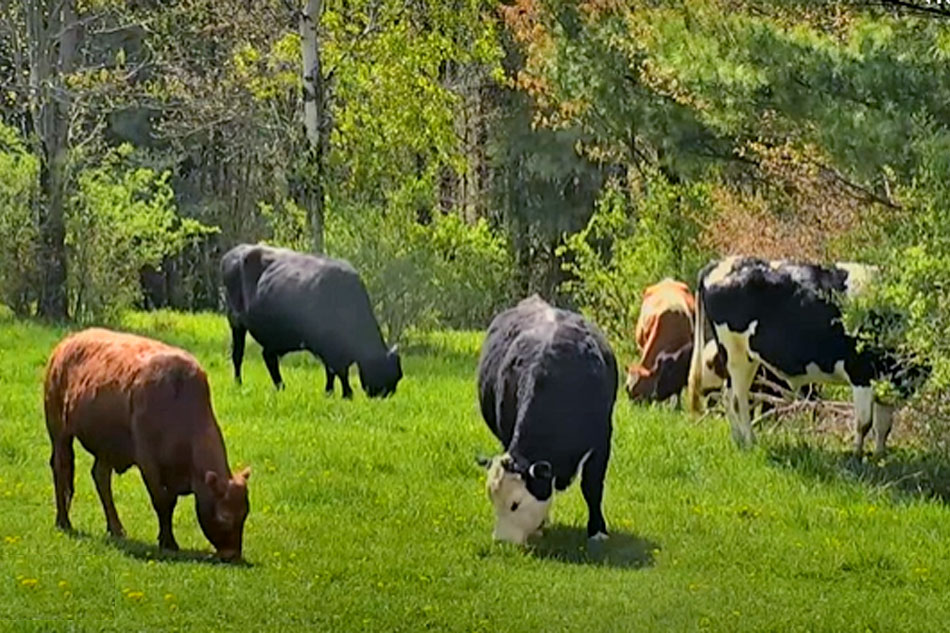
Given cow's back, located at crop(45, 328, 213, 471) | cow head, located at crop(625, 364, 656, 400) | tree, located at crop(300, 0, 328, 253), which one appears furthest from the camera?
tree, located at crop(300, 0, 328, 253)

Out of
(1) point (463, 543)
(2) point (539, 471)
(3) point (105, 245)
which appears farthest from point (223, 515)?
(3) point (105, 245)

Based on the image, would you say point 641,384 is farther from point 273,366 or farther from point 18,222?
point 18,222

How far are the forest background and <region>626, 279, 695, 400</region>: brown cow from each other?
50.4 inches

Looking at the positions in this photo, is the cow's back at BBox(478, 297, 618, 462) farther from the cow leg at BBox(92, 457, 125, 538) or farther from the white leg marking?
the white leg marking

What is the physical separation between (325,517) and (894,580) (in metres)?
3.84

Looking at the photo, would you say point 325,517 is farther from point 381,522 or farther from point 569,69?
point 569,69

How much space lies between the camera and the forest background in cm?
1281

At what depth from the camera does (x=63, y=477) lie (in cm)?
1130

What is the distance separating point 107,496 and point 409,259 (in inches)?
518

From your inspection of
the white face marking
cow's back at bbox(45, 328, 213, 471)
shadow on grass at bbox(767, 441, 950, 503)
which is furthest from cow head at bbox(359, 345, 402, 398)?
cow's back at bbox(45, 328, 213, 471)

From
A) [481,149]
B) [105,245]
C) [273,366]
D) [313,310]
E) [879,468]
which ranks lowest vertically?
[273,366]

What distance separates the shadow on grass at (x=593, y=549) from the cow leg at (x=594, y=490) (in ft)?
0.28

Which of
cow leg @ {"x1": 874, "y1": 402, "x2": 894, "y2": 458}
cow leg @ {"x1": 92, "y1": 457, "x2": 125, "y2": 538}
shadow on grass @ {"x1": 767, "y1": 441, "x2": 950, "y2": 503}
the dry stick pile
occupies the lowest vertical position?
the dry stick pile

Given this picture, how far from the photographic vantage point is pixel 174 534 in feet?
36.8
